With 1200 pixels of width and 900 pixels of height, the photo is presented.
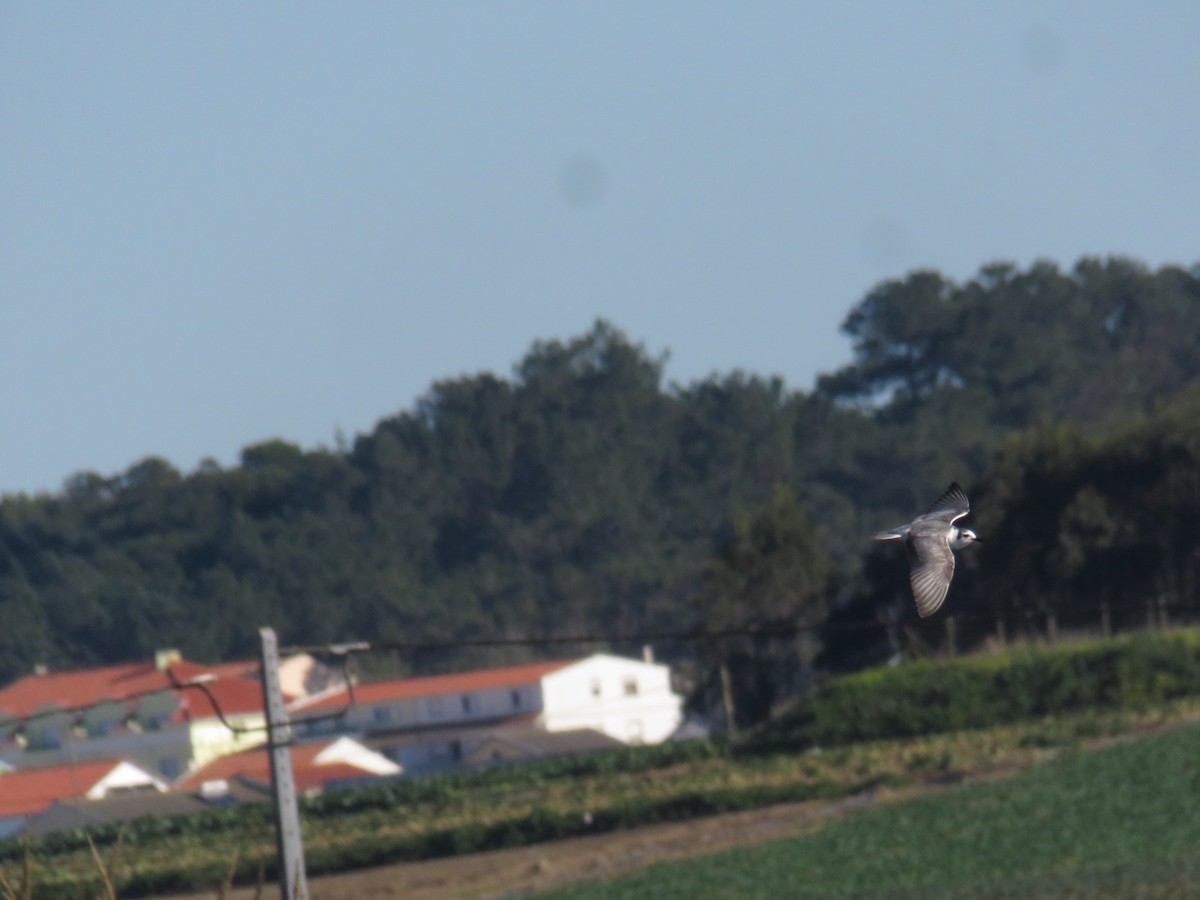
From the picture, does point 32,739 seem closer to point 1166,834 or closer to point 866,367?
point 866,367

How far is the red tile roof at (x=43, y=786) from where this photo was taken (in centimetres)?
4631

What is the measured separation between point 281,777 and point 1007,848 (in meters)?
15.5

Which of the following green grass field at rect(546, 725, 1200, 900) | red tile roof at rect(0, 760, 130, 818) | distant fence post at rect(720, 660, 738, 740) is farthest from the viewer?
distant fence post at rect(720, 660, 738, 740)

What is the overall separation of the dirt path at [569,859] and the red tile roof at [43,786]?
51.4ft

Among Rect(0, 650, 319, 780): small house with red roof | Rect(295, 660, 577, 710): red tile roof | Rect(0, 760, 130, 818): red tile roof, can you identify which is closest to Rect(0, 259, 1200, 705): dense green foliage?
Rect(295, 660, 577, 710): red tile roof

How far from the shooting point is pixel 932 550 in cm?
517

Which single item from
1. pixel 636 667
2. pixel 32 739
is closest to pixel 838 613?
pixel 636 667

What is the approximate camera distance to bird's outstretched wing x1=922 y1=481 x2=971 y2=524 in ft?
18.2

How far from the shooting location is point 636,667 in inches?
2891

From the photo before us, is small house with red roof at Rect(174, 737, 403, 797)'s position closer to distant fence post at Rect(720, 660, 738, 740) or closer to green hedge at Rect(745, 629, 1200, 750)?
distant fence post at Rect(720, 660, 738, 740)

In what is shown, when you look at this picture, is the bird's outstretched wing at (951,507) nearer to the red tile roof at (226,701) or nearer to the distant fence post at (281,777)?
the distant fence post at (281,777)

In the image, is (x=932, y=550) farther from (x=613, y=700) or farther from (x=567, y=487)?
(x=567, y=487)

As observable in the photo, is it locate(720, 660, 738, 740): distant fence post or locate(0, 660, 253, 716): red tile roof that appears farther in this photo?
locate(0, 660, 253, 716): red tile roof

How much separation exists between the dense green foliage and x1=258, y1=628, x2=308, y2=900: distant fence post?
222 feet
